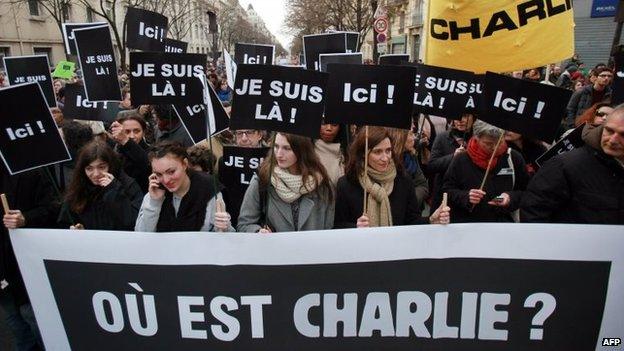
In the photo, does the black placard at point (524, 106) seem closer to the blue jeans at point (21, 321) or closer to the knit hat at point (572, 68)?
the blue jeans at point (21, 321)

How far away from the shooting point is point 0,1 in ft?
77.6

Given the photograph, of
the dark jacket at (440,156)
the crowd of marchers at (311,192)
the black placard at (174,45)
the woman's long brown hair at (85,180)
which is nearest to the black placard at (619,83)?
the crowd of marchers at (311,192)

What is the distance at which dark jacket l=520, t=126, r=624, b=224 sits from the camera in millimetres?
2311

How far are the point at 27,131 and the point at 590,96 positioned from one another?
24.1 ft

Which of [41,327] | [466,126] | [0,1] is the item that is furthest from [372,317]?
[0,1]

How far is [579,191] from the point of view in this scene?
236 centimetres

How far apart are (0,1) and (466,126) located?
28.0 m

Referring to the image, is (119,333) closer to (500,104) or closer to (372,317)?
(372,317)

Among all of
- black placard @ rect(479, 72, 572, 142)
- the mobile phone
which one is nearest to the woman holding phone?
black placard @ rect(479, 72, 572, 142)

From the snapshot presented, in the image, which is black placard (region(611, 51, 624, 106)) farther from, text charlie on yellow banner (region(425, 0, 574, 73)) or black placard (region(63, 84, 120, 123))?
black placard (region(63, 84, 120, 123))

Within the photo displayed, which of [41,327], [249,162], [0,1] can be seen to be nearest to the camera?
[41,327]

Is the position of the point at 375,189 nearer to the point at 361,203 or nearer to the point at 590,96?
the point at 361,203

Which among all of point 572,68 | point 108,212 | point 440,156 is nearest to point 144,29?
point 108,212

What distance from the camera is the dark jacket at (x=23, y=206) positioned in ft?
8.78
